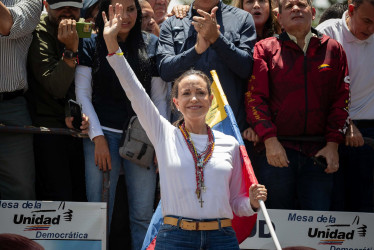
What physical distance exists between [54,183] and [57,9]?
1489 mm

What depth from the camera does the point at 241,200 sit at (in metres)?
4.32

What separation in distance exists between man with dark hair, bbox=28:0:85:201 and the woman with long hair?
0.19 m

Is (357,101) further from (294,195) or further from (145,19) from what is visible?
(145,19)

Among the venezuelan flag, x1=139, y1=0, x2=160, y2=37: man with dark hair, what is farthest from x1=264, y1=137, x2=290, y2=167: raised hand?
x1=139, y1=0, x2=160, y2=37: man with dark hair

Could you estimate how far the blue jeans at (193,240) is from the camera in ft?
13.2

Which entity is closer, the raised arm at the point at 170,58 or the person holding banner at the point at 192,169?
the person holding banner at the point at 192,169

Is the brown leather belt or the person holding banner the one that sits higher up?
the person holding banner

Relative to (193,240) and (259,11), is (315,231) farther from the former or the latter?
(259,11)

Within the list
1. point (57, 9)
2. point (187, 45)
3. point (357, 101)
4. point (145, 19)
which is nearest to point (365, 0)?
point (357, 101)

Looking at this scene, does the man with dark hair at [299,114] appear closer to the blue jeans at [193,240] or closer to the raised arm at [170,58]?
the raised arm at [170,58]

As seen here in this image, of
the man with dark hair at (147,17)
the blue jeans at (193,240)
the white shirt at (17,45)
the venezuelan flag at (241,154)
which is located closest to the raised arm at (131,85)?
the venezuelan flag at (241,154)

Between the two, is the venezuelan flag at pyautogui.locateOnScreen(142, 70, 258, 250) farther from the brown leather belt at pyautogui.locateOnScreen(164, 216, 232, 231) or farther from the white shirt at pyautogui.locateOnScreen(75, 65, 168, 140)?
the white shirt at pyautogui.locateOnScreen(75, 65, 168, 140)

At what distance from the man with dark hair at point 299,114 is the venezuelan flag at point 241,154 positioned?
0.47 m

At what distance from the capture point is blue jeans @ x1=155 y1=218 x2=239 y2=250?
13.2 feet
